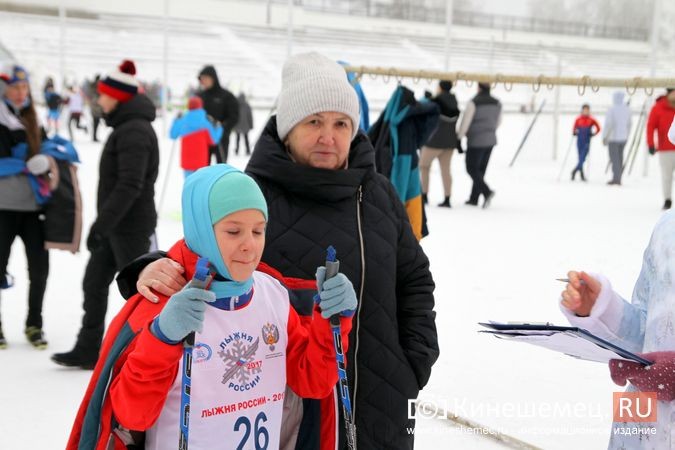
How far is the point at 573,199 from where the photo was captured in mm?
11648

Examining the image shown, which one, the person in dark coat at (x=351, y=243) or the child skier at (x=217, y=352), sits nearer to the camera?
the child skier at (x=217, y=352)

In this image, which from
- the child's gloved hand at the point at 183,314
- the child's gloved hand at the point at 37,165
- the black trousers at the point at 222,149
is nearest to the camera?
the child's gloved hand at the point at 183,314

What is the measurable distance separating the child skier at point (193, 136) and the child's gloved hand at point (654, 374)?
7060 mm

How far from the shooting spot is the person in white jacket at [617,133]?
519 inches

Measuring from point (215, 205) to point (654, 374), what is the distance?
97 centimetres

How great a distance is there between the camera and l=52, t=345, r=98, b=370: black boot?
13.7 ft

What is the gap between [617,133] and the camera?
13188 mm

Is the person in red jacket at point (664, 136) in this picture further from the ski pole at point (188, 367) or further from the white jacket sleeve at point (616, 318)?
the ski pole at point (188, 367)

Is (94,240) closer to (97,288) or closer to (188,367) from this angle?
(97,288)

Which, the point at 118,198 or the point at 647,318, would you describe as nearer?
the point at 647,318

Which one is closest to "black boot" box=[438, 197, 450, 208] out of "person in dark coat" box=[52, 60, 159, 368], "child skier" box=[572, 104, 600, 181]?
"child skier" box=[572, 104, 600, 181]

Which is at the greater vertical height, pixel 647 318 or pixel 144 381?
pixel 647 318

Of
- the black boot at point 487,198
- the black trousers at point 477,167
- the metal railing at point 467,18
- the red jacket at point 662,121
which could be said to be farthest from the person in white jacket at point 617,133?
the metal railing at point 467,18

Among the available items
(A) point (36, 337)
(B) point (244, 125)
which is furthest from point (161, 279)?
(B) point (244, 125)
